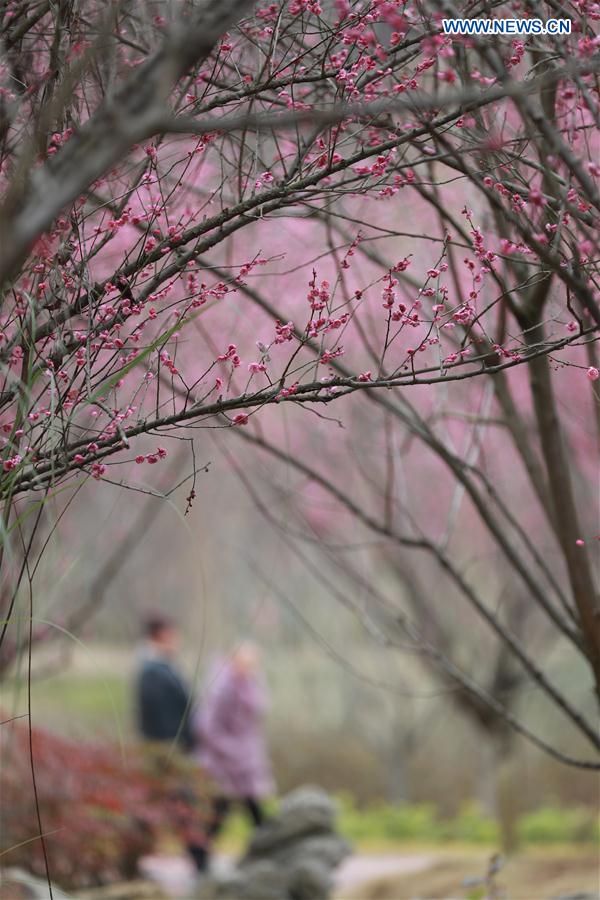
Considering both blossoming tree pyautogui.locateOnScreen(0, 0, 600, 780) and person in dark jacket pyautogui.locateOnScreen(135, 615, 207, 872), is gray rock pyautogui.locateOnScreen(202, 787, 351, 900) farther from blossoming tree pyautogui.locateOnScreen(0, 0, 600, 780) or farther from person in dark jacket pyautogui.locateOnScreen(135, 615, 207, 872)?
blossoming tree pyautogui.locateOnScreen(0, 0, 600, 780)

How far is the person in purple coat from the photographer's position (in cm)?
996

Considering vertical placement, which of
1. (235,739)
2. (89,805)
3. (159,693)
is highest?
(159,693)

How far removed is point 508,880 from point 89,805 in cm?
292

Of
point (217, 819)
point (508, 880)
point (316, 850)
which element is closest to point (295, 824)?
point (316, 850)

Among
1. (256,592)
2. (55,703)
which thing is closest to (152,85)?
(256,592)

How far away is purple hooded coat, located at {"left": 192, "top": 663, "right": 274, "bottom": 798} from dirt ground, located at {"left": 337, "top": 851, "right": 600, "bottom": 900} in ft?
5.91

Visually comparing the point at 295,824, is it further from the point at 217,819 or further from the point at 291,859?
the point at 217,819

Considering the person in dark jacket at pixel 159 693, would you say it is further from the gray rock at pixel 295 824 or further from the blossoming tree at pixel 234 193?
the blossoming tree at pixel 234 193

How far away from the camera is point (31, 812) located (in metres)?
6.79

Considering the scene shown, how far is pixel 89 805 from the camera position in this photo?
298 inches

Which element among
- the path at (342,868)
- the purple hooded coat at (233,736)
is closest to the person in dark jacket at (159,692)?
the purple hooded coat at (233,736)

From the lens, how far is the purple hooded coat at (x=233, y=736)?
32.9 feet

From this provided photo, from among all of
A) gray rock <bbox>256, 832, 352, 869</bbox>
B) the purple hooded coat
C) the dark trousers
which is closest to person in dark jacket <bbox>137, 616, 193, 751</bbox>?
the purple hooded coat

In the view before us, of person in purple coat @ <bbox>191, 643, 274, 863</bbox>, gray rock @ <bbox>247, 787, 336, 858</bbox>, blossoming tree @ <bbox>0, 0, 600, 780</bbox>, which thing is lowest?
gray rock @ <bbox>247, 787, 336, 858</bbox>
